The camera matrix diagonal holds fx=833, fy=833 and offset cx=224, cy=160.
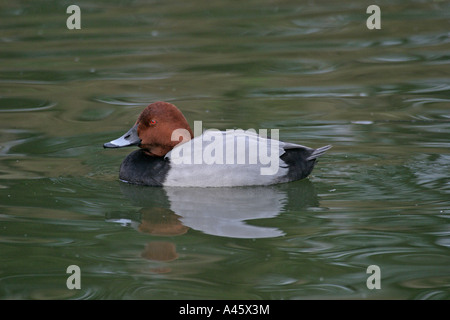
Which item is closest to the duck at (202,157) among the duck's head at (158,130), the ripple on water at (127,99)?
the duck's head at (158,130)

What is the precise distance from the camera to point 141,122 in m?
7.48

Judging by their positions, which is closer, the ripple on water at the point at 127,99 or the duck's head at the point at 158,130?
the duck's head at the point at 158,130

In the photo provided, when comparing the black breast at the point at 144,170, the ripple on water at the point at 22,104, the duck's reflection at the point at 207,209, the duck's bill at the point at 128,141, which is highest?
the ripple on water at the point at 22,104

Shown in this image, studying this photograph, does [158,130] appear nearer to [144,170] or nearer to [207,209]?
[144,170]

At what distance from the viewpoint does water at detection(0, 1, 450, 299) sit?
536cm

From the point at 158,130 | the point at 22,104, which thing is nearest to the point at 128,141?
the point at 158,130

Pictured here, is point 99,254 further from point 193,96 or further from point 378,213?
point 193,96

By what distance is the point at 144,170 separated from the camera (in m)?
7.41

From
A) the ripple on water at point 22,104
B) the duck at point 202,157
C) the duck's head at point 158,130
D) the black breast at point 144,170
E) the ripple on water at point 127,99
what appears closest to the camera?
the duck at point 202,157

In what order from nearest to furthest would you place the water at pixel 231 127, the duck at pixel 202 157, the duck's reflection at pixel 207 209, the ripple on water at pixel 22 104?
the water at pixel 231 127 → the duck's reflection at pixel 207 209 → the duck at pixel 202 157 → the ripple on water at pixel 22 104

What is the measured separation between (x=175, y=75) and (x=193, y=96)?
105 cm

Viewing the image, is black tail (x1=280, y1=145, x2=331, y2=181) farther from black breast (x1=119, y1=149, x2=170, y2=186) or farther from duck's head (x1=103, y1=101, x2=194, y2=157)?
black breast (x1=119, y1=149, x2=170, y2=186)

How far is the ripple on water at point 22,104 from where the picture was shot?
1008cm

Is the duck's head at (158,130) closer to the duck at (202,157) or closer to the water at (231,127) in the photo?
the duck at (202,157)
